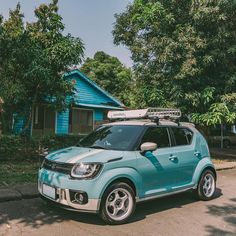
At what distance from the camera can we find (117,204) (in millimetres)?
6020

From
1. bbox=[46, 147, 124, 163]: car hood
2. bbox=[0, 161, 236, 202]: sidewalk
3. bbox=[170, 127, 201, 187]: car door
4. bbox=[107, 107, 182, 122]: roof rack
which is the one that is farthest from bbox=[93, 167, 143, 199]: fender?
bbox=[0, 161, 236, 202]: sidewalk

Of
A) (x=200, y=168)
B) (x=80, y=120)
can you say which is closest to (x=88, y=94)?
(x=80, y=120)

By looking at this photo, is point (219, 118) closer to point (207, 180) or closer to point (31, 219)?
point (207, 180)

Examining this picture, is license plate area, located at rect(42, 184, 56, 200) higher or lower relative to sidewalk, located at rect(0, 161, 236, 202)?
higher

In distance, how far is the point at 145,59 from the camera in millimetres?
15984

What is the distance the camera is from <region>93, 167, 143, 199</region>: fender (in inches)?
225

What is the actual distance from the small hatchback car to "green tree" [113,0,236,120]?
6.63 metres

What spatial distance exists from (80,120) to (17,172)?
1182 centimetres

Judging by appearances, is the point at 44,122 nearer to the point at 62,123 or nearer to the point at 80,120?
the point at 62,123

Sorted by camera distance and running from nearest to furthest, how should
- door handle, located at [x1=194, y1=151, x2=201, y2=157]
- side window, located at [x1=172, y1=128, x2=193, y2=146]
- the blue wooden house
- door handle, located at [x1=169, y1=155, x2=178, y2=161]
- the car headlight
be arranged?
the car headlight
door handle, located at [x1=169, y1=155, x2=178, y2=161]
side window, located at [x1=172, y1=128, x2=193, y2=146]
door handle, located at [x1=194, y1=151, x2=201, y2=157]
the blue wooden house

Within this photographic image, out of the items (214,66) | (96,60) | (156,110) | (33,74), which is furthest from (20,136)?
(96,60)

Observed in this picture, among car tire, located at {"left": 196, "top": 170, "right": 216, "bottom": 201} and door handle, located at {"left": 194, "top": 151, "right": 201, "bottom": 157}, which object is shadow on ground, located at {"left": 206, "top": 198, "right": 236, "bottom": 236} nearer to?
car tire, located at {"left": 196, "top": 170, "right": 216, "bottom": 201}

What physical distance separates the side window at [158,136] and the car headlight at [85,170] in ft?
4.32

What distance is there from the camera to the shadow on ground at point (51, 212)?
19.9ft
